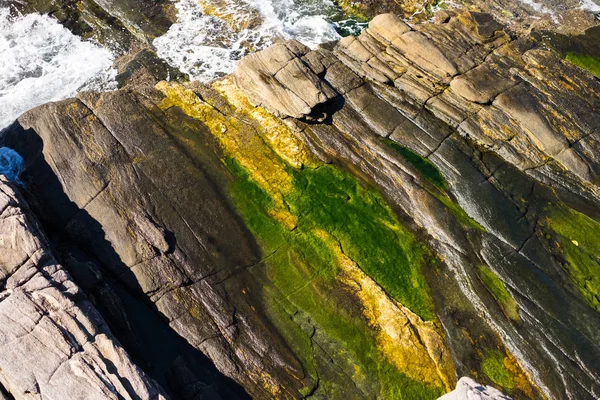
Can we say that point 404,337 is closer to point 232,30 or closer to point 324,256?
point 324,256

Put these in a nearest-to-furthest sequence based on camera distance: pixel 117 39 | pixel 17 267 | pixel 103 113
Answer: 1. pixel 17 267
2. pixel 103 113
3. pixel 117 39

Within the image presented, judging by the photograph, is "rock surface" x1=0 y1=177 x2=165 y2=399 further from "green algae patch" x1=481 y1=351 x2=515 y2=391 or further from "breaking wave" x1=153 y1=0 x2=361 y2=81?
"breaking wave" x1=153 y1=0 x2=361 y2=81

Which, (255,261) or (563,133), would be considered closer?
(255,261)

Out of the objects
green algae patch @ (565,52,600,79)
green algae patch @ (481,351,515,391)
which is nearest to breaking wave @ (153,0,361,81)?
green algae patch @ (565,52,600,79)

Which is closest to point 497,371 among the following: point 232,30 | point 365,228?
point 365,228

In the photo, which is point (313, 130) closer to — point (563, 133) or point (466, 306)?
point (466, 306)

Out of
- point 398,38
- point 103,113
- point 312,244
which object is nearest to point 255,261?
point 312,244

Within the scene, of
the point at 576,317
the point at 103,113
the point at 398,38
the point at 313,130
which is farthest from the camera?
the point at 398,38
